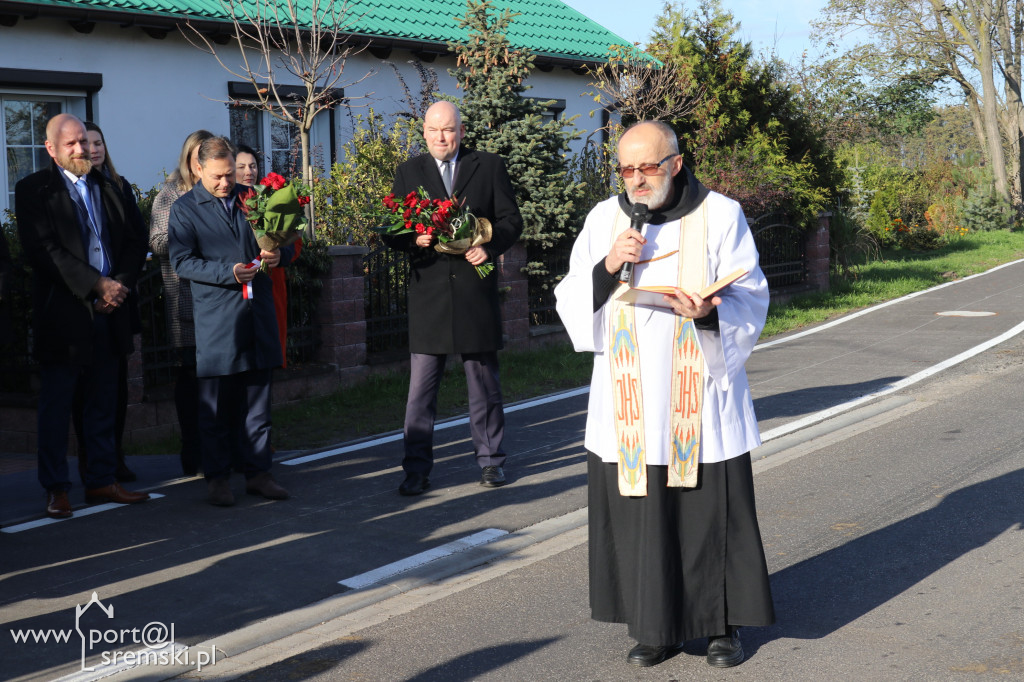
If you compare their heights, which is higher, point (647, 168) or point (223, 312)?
point (647, 168)

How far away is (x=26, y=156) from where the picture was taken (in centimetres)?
1296

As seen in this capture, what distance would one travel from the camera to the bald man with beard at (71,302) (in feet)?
22.1

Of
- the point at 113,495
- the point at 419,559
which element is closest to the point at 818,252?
the point at 113,495

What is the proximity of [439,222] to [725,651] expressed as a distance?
130 inches

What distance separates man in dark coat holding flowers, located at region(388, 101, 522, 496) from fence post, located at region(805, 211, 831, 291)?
12269 mm

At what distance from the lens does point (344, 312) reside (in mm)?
10711

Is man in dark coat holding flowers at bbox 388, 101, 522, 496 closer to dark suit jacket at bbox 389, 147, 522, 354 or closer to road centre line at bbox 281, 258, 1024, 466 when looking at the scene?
dark suit jacket at bbox 389, 147, 522, 354

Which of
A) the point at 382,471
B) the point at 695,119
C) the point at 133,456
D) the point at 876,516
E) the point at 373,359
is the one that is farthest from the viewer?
the point at 695,119

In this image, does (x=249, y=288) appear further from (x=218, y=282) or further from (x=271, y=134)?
(x=271, y=134)

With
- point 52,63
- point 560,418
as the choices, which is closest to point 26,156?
point 52,63

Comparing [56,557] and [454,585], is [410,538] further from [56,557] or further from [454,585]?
[56,557]

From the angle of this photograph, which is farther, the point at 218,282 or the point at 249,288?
the point at 249,288

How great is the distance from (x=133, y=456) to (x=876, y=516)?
5.21 metres

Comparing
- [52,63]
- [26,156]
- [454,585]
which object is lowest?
[454,585]
